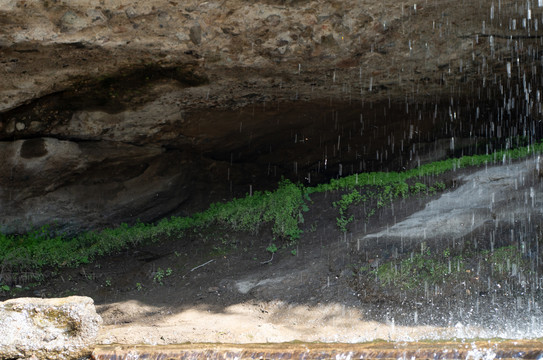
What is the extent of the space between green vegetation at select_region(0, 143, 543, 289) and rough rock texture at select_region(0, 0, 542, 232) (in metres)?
0.86

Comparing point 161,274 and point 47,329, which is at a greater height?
point 47,329

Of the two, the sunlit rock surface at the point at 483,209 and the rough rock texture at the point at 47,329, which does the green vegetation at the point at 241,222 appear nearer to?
the sunlit rock surface at the point at 483,209

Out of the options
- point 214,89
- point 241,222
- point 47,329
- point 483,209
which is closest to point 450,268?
point 483,209

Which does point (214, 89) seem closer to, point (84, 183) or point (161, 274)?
point (161, 274)

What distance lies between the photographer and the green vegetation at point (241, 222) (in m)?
8.30

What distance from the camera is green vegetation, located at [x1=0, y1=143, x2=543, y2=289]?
830 cm

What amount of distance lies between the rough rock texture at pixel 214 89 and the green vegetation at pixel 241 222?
861mm

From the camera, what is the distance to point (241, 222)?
28.9 feet

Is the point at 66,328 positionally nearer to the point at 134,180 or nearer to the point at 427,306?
the point at 427,306

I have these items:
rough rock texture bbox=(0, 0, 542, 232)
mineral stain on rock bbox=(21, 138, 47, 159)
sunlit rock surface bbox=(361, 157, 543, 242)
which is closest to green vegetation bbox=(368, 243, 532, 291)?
sunlit rock surface bbox=(361, 157, 543, 242)

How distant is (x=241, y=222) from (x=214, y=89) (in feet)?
7.23

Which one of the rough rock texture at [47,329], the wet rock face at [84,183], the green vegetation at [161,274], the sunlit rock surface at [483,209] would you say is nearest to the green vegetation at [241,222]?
the wet rock face at [84,183]

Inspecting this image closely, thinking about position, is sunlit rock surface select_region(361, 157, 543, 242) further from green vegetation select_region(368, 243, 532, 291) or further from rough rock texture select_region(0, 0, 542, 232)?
rough rock texture select_region(0, 0, 542, 232)

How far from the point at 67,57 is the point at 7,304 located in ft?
11.7
